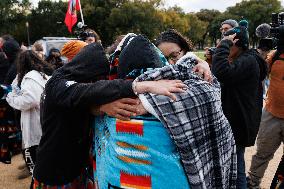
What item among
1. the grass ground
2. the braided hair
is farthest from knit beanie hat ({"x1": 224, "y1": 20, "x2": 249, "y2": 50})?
the grass ground

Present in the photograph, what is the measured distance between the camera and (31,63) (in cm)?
414

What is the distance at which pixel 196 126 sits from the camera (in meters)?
1.48

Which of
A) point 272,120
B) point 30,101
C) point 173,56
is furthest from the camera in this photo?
point 272,120

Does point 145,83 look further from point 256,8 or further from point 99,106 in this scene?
point 256,8

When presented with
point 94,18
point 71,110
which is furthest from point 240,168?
point 94,18

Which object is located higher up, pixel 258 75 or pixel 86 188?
pixel 258 75

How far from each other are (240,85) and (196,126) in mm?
2264

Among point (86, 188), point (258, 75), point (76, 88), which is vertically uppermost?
point (76, 88)

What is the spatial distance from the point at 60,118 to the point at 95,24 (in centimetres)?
5101

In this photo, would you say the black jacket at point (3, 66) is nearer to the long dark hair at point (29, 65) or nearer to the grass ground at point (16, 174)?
the grass ground at point (16, 174)

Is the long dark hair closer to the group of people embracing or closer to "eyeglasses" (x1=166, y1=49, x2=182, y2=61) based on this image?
"eyeglasses" (x1=166, y1=49, x2=182, y2=61)

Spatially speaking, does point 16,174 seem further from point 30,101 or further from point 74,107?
point 74,107

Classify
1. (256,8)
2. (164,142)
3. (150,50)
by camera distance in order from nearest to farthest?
(164,142)
(150,50)
(256,8)

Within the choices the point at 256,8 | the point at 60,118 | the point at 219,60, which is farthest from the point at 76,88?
the point at 256,8
